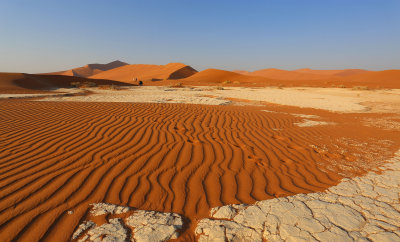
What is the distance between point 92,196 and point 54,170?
3.18ft

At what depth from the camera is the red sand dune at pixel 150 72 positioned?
4975cm

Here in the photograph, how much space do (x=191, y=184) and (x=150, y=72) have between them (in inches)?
2292

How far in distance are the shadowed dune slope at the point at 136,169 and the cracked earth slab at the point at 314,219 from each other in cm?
20

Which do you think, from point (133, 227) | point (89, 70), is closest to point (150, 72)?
point (89, 70)

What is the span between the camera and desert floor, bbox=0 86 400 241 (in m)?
1.94

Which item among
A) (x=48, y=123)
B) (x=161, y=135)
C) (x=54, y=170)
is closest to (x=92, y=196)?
(x=54, y=170)

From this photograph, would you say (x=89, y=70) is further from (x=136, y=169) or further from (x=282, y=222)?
(x=282, y=222)

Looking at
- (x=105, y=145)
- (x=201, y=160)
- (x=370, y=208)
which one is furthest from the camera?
(x=105, y=145)

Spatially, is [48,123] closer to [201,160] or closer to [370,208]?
[201,160]

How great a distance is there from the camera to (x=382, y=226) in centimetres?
200

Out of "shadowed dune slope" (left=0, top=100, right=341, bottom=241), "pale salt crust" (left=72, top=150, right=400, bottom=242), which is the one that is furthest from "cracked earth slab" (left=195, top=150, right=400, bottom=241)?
"shadowed dune slope" (left=0, top=100, right=341, bottom=241)

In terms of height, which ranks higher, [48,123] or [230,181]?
[48,123]

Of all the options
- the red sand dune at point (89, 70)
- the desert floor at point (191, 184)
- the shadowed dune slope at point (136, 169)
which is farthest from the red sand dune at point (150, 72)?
the desert floor at point (191, 184)

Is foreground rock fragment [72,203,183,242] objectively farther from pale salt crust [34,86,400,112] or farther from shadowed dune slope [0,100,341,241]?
pale salt crust [34,86,400,112]
